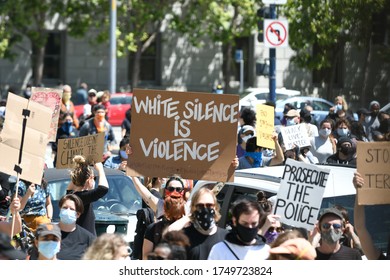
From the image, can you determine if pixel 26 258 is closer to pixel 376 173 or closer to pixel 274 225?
pixel 274 225

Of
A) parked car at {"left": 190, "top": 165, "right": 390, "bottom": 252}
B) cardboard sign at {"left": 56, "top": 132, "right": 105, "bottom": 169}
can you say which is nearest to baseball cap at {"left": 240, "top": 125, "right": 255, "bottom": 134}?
cardboard sign at {"left": 56, "top": 132, "right": 105, "bottom": 169}

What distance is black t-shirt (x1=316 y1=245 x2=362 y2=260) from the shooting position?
24.5ft

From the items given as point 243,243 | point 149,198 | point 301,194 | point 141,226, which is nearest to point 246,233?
point 243,243

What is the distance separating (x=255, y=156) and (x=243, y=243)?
4918 millimetres

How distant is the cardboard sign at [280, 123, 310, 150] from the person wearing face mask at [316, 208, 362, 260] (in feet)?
17.4

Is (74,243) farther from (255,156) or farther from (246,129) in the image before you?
(246,129)

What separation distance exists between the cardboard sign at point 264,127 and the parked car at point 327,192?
2.02 m

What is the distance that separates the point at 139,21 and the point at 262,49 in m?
5.94

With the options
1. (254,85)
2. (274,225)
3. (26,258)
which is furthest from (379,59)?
(254,85)

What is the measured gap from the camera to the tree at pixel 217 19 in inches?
1507

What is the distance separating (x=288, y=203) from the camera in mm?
8383

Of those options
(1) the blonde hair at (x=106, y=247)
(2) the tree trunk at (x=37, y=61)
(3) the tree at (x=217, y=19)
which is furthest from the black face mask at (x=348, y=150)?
(2) the tree trunk at (x=37, y=61)
